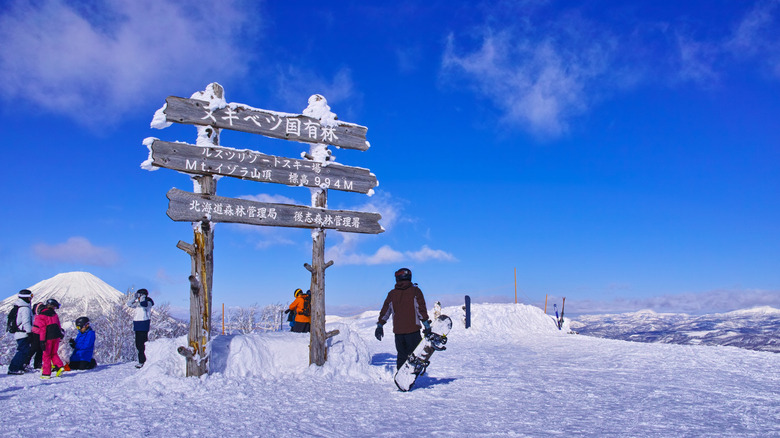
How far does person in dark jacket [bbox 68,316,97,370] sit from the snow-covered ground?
0.50 m

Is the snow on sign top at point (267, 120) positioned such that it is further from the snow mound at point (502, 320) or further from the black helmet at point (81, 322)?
the snow mound at point (502, 320)

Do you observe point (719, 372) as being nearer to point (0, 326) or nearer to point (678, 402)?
point (678, 402)

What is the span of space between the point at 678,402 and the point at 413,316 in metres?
3.80

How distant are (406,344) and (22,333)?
25.7ft

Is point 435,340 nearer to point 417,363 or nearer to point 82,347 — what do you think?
point 417,363

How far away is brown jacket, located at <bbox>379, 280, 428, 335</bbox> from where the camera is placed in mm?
6840

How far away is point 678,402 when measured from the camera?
18.6ft

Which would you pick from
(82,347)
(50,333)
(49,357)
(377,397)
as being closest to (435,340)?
(377,397)

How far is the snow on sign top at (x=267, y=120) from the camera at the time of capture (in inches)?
302

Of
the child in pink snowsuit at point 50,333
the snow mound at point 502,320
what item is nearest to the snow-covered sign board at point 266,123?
the child in pink snowsuit at point 50,333

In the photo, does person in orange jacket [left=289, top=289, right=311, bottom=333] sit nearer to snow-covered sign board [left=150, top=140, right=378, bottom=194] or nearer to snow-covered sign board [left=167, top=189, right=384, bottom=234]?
snow-covered sign board [left=167, top=189, right=384, bottom=234]

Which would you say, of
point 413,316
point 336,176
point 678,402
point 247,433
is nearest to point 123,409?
point 247,433

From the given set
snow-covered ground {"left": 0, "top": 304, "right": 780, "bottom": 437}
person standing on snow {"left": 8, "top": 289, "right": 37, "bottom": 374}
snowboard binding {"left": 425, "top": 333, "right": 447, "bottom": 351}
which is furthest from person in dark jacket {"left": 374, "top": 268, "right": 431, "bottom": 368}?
person standing on snow {"left": 8, "top": 289, "right": 37, "bottom": 374}

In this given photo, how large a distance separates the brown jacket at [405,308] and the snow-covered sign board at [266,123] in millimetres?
3737
